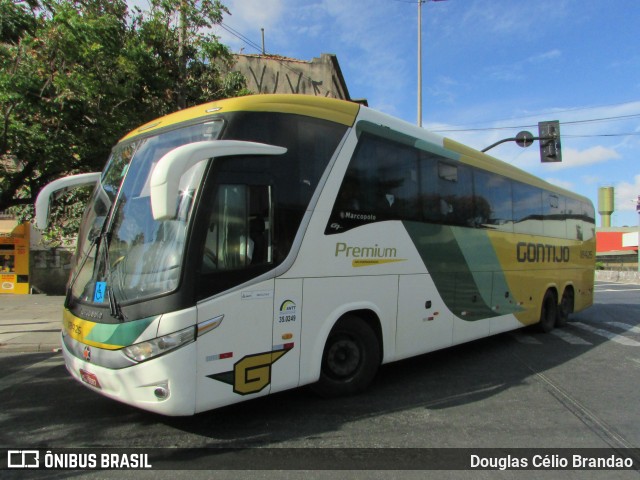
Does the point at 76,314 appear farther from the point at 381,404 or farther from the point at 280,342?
the point at 381,404

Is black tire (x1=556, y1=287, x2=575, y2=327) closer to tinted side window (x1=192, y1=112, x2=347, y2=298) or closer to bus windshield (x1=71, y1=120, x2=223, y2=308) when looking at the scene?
tinted side window (x1=192, y1=112, x2=347, y2=298)

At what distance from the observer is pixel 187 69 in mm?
10836

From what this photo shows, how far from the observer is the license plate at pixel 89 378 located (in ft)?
13.2

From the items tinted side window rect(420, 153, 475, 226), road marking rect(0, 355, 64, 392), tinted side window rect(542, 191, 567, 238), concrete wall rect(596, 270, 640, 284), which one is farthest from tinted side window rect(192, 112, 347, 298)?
concrete wall rect(596, 270, 640, 284)

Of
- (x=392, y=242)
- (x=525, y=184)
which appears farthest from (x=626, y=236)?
(x=392, y=242)

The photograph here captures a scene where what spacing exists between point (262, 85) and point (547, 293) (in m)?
17.2

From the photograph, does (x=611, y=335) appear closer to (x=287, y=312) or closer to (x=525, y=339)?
(x=525, y=339)

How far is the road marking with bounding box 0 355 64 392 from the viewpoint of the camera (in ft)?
19.5

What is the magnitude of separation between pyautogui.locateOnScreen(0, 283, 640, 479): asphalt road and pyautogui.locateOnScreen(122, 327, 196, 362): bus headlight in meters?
0.90

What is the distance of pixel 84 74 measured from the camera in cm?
839

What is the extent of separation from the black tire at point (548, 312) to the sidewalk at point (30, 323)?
10.0 metres

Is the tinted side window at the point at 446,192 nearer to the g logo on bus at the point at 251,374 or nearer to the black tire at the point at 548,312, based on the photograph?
the g logo on bus at the point at 251,374

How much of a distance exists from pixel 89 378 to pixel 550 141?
16.6 meters

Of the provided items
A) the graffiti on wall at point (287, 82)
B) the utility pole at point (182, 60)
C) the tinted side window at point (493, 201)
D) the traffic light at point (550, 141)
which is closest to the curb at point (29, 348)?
the utility pole at point (182, 60)
